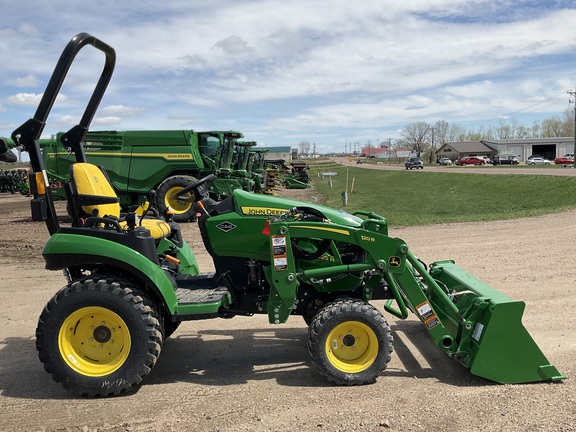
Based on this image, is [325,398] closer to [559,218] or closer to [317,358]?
[317,358]

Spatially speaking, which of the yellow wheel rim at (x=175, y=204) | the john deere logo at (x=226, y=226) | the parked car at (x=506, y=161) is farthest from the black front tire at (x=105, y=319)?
the parked car at (x=506, y=161)

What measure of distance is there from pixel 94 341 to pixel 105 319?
0.19 m

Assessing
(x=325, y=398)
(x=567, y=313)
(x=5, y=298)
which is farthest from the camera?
(x=5, y=298)

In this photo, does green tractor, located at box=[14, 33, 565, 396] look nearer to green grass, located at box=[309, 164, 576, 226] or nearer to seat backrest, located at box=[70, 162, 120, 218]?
seat backrest, located at box=[70, 162, 120, 218]

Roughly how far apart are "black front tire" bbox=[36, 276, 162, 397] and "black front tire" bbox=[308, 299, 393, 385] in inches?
46.3

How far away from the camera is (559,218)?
11.8m

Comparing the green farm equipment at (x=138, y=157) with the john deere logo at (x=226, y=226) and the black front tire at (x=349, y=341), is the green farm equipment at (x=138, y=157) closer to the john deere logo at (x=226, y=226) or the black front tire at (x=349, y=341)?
the john deere logo at (x=226, y=226)

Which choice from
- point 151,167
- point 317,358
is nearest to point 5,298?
point 317,358

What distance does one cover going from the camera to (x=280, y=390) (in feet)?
12.0

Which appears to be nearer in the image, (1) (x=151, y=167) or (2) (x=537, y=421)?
(2) (x=537, y=421)

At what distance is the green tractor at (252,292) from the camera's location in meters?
3.60

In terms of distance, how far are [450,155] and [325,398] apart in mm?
106523

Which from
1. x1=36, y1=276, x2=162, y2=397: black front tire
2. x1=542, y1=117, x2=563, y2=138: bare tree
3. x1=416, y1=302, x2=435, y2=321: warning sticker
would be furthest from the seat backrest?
x1=542, y1=117, x2=563, y2=138: bare tree

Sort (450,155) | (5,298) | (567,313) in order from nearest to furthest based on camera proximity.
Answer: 1. (567,313)
2. (5,298)
3. (450,155)
